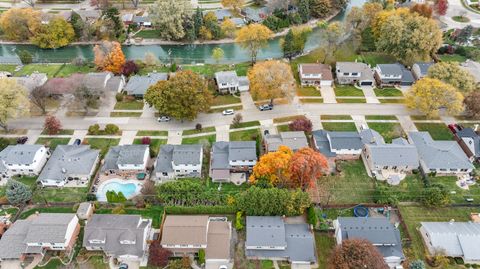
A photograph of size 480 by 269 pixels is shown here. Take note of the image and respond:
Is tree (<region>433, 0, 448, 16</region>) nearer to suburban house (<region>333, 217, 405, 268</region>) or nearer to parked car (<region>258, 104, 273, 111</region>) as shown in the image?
parked car (<region>258, 104, 273, 111</region>)

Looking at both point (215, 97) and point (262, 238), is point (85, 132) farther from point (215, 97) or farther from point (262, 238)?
point (262, 238)

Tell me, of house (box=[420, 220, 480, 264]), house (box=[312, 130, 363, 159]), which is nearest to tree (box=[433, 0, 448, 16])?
house (box=[312, 130, 363, 159])

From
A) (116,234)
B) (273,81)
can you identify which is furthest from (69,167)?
(273,81)

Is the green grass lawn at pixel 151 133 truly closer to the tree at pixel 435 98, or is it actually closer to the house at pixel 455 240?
the house at pixel 455 240

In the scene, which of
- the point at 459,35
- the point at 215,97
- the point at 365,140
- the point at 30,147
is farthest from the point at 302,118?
the point at 459,35

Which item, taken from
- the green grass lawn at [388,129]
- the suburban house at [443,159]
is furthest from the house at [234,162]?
A: the suburban house at [443,159]

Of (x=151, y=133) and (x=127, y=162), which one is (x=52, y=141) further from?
(x=127, y=162)
